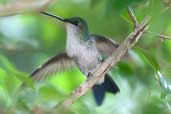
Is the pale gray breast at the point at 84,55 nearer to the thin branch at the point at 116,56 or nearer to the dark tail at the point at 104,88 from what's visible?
the dark tail at the point at 104,88

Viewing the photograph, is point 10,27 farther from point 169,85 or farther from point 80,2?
point 169,85

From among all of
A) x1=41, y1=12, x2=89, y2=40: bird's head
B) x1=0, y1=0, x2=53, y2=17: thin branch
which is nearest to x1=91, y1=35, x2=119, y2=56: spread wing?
x1=41, y1=12, x2=89, y2=40: bird's head

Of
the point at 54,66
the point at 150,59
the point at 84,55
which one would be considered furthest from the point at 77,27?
the point at 150,59

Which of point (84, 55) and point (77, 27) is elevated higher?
point (77, 27)

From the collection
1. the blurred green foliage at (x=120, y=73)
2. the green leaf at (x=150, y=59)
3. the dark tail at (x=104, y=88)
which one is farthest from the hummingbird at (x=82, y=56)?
the green leaf at (x=150, y=59)

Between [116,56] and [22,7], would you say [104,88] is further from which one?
[22,7]

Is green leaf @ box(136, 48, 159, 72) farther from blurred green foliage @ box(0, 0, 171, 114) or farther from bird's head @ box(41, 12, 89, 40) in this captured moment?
bird's head @ box(41, 12, 89, 40)

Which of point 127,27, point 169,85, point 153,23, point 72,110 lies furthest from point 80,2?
point 153,23
